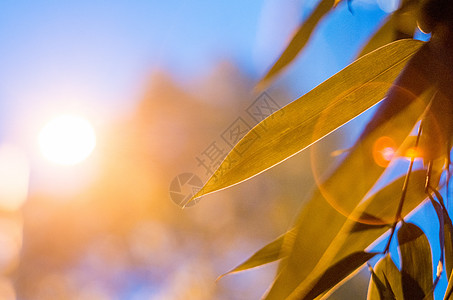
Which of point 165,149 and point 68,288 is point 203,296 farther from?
point 68,288

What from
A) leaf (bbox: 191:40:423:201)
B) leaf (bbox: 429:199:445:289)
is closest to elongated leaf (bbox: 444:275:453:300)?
leaf (bbox: 429:199:445:289)

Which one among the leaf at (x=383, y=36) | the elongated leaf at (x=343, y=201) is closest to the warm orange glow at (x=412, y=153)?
the elongated leaf at (x=343, y=201)

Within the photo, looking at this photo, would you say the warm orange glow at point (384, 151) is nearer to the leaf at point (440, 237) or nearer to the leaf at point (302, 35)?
the leaf at point (440, 237)

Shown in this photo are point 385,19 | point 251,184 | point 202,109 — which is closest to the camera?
point 385,19

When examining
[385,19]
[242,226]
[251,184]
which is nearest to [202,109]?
[251,184]

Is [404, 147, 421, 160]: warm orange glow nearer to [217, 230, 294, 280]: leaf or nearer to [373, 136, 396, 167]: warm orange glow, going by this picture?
[373, 136, 396, 167]: warm orange glow

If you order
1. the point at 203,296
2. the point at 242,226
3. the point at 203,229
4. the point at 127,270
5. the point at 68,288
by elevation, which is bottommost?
the point at 203,296

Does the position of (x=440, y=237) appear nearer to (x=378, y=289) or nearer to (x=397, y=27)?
(x=378, y=289)

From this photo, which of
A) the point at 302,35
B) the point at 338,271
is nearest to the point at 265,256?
the point at 338,271
